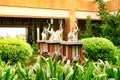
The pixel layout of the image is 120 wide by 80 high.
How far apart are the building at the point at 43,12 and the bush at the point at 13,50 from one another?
836 cm

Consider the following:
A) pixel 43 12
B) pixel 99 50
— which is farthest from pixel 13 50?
pixel 43 12

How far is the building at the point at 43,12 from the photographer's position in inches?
712

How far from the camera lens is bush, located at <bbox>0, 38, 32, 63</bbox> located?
9.24 metres

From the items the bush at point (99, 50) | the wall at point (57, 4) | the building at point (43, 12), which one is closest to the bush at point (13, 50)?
the bush at point (99, 50)

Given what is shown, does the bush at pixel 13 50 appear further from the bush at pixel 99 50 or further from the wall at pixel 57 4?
the wall at pixel 57 4

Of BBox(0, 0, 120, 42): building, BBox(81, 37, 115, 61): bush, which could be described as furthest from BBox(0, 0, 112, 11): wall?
BBox(81, 37, 115, 61): bush

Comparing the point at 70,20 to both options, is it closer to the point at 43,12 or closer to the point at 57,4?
the point at 57,4

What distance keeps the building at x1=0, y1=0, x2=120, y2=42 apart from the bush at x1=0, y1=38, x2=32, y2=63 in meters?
8.36

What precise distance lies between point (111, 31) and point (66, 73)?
13762mm

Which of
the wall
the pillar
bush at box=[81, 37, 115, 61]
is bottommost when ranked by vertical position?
bush at box=[81, 37, 115, 61]

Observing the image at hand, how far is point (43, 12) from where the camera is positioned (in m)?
19.4

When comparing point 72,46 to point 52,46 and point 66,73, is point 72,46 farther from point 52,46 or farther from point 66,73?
point 66,73

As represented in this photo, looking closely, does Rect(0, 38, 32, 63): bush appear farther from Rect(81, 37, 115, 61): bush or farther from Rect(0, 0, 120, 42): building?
Rect(0, 0, 120, 42): building

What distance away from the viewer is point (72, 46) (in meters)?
9.59
